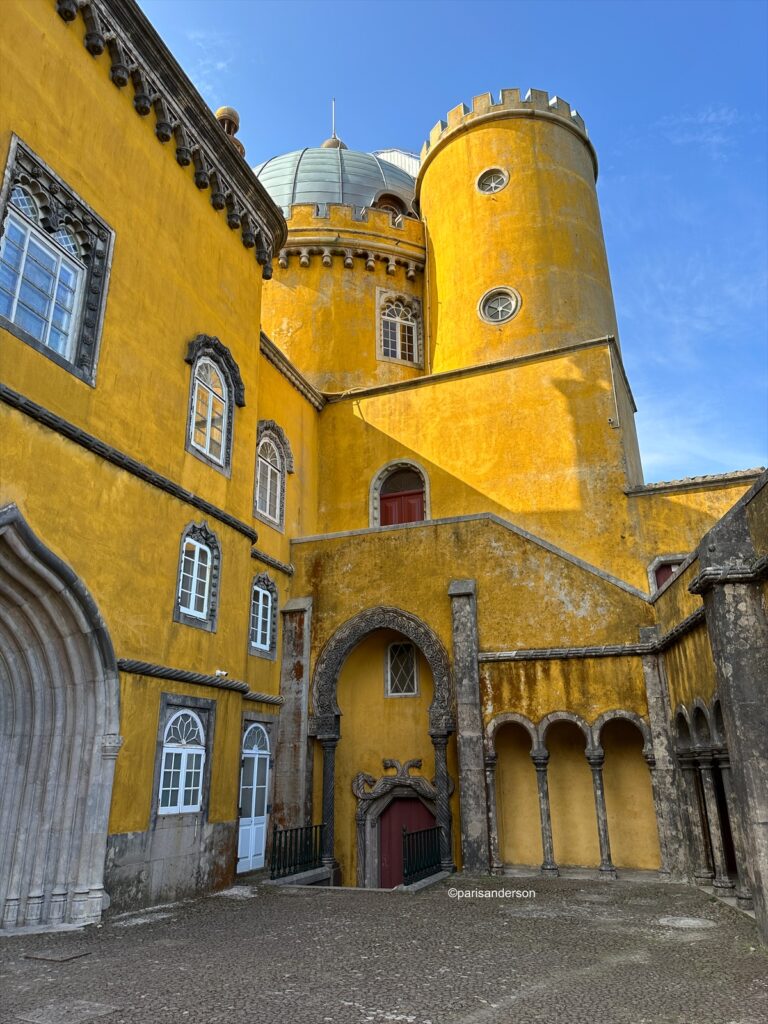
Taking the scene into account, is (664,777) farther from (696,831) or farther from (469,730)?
(469,730)

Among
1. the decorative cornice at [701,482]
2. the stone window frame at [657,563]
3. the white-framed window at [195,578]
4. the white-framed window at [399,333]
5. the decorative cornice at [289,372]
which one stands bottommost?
the white-framed window at [195,578]

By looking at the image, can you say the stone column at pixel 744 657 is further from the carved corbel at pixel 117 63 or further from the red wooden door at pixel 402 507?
the carved corbel at pixel 117 63

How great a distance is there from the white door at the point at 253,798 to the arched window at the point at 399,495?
6.11 metres

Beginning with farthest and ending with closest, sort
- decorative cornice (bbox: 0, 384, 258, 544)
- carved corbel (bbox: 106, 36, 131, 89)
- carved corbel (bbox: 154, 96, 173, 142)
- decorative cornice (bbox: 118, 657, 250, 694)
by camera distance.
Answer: carved corbel (bbox: 154, 96, 173, 142), carved corbel (bbox: 106, 36, 131, 89), decorative cornice (bbox: 118, 657, 250, 694), decorative cornice (bbox: 0, 384, 258, 544)

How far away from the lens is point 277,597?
15422mm

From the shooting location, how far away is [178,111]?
12.3 meters

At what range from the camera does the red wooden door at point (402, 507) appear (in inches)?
711


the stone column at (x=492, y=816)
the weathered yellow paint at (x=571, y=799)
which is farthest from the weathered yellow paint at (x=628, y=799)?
the stone column at (x=492, y=816)

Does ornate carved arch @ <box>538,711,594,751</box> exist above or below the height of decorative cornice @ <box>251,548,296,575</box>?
below

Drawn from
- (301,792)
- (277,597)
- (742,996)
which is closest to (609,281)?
(277,597)

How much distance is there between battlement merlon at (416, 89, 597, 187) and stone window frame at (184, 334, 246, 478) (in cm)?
1358

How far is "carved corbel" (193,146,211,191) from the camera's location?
12844mm

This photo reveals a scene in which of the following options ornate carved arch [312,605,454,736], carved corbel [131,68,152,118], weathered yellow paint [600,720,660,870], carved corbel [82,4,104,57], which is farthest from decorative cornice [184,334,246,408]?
weathered yellow paint [600,720,660,870]

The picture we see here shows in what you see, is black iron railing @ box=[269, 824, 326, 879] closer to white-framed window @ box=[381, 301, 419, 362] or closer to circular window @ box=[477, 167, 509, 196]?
white-framed window @ box=[381, 301, 419, 362]
